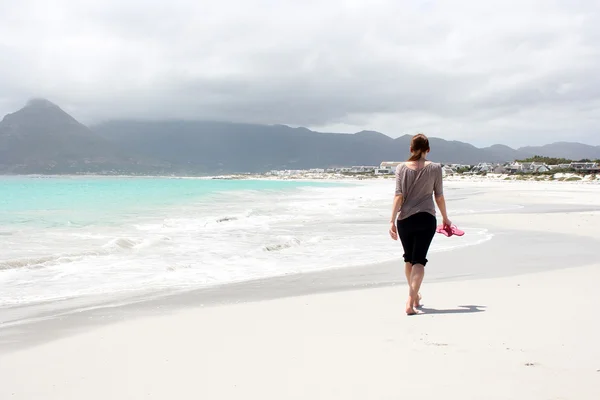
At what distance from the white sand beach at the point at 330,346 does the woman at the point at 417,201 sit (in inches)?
20.0

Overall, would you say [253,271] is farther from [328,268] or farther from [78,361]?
[78,361]

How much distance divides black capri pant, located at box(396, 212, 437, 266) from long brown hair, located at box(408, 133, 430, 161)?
602mm

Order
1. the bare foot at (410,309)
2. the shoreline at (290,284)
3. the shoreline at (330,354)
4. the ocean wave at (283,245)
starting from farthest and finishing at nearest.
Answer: the ocean wave at (283,245) → the shoreline at (290,284) → the bare foot at (410,309) → the shoreline at (330,354)

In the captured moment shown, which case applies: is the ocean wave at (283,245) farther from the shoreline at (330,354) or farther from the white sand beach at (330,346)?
the shoreline at (330,354)

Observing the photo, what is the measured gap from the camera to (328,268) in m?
8.23

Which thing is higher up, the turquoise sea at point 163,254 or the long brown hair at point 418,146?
the long brown hair at point 418,146

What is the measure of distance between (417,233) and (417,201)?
0.34 metres

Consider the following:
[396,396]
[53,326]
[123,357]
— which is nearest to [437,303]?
[396,396]

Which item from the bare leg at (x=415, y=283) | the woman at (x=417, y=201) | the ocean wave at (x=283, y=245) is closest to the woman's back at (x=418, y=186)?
the woman at (x=417, y=201)

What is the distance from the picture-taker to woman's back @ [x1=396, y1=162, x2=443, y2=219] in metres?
4.93

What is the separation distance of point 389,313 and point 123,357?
103 inches

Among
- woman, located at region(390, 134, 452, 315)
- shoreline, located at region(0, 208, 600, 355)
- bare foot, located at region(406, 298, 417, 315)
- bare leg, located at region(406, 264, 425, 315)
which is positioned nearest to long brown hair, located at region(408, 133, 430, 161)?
woman, located at region(390, 134, 452, 315)

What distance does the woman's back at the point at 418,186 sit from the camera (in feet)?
16.2

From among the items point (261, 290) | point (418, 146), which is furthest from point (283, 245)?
point (418, 146)
